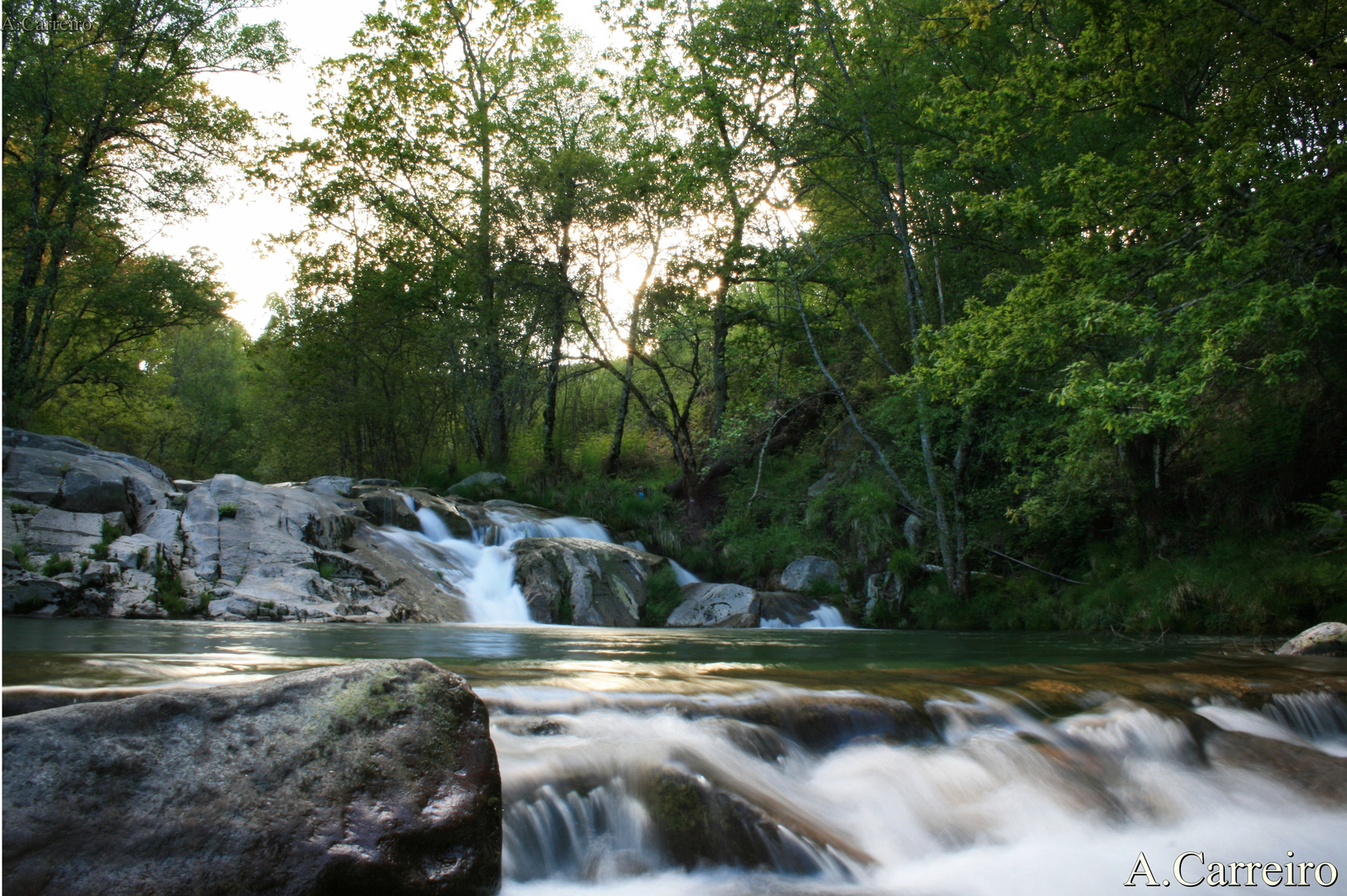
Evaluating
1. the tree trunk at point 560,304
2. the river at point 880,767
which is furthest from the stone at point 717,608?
the river at point 880,767

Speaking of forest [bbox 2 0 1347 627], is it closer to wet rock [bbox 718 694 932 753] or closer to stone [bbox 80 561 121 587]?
wet rock [bbox 718 694 932 753]

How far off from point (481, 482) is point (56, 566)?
1102 centimetres

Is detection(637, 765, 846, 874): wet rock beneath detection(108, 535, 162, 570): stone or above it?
beneath

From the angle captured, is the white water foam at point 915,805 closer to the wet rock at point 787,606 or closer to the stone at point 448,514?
the wet rock at point 787,606

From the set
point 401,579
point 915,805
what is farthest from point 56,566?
point 915,805

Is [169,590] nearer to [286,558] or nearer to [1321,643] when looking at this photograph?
[286,558]

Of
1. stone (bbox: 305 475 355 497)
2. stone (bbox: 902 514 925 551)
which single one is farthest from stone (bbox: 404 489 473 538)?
stone (bbox: 902 514 925 551)

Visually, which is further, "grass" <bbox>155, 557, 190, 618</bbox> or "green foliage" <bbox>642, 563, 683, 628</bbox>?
"green foliage" <bbox>642, 563, 683, 628</bbox>

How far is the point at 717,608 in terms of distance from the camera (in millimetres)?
13109

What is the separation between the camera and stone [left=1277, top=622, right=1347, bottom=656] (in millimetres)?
6438

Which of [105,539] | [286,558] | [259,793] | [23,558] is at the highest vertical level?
[105,539]

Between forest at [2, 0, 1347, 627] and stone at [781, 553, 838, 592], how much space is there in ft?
0.80

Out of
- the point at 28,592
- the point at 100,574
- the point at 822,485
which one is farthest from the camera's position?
the point at 822,485

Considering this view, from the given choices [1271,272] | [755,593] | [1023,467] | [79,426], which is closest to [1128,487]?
[1023,467]
